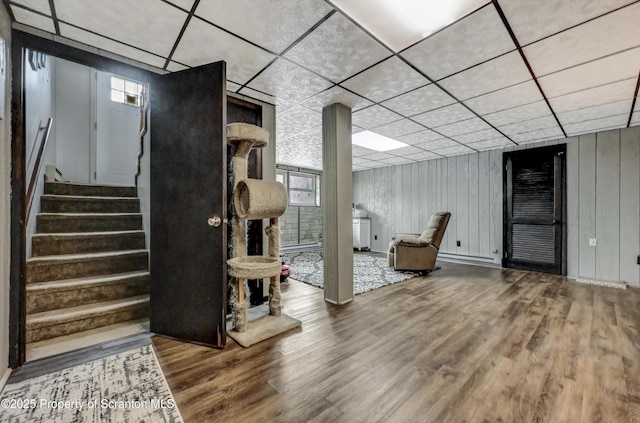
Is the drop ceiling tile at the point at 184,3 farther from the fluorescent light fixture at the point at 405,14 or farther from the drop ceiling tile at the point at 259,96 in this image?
the drop ceiling tile at the point at 259,96

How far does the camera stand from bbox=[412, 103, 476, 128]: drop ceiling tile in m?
3.11

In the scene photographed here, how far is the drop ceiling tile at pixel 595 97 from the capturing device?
253cm

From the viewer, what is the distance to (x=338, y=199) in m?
3.02

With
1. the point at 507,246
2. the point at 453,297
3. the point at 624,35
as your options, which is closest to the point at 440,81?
the point at 624,35

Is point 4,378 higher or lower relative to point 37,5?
lower

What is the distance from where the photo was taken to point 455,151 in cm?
518

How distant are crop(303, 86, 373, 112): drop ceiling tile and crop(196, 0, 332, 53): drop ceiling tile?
0.88m

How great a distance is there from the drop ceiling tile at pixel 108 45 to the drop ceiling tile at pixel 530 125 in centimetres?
431

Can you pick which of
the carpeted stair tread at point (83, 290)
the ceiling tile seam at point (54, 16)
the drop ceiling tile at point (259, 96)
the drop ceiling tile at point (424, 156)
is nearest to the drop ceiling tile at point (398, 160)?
the drop ceiling tile at point (424, 156)

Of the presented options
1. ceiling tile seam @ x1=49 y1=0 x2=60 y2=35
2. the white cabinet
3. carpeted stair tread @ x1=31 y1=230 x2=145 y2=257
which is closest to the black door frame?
ceiling tile seam @ x1=49 y1=0 x2=60 y2=35

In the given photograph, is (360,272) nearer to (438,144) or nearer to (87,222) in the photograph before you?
(438,144)

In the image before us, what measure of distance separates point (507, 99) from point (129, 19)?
3.44 metres

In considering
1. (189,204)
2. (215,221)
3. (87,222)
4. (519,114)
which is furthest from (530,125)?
(87,222)

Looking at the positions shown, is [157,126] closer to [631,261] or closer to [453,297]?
[453,297]
